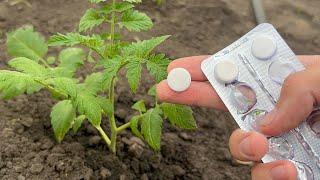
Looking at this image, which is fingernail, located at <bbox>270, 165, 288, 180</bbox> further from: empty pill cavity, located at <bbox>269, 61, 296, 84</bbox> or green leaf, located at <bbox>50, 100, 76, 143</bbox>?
green leaf, located at <bbox>50, 100, 76, 143</bbox>

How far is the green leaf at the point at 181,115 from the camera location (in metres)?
1.52

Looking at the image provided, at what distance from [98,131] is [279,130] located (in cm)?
76

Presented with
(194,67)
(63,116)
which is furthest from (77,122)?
(194,67)

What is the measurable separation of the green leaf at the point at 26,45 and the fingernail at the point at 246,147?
36.5 inches

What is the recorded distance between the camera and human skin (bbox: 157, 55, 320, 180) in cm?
120

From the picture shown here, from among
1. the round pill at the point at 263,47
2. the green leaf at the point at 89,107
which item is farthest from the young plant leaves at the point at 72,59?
the round pill at the point at 263,47

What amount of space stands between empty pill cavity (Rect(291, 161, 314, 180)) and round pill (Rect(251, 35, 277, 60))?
30 centimetres

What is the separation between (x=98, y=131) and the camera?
1.84 metres

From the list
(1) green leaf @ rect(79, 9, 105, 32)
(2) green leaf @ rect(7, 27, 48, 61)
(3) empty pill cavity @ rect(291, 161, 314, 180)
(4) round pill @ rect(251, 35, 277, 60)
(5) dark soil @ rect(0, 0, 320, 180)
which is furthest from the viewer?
(2) green leaf @ rect(7, 27, 48, 61)

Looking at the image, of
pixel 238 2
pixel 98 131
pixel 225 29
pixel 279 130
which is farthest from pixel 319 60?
pixel 238 2

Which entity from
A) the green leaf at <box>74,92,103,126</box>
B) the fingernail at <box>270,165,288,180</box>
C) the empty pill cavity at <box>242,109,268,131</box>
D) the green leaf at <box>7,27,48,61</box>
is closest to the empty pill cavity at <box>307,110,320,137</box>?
the empty pill cavity at <box>242,109,268,131</box>

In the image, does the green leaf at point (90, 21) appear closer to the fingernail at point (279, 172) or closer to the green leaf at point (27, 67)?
→ the green leaf at point (27, 67)

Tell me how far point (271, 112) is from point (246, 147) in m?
0.14

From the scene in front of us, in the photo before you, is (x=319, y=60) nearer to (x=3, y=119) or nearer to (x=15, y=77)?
(x=15, y=77)
